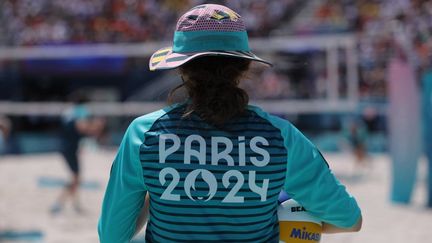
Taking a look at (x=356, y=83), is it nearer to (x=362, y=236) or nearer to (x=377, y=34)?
(x=377, y=34)

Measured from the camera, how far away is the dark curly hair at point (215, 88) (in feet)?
4.84

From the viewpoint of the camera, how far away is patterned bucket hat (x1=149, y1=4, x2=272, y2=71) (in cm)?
149

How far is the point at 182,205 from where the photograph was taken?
1.47 meters

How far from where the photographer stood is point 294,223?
5.23 ft

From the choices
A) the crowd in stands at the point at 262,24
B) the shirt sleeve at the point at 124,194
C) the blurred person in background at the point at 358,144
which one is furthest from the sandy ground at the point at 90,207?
the shirt sleeve at the point at 124,194

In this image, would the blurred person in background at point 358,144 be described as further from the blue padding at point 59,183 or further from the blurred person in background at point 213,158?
the blurred person in background at point 213,158

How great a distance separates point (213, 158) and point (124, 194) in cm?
23

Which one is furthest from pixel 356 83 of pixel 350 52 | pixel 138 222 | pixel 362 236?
pixel 138 222

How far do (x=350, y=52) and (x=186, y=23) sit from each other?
39.3ft

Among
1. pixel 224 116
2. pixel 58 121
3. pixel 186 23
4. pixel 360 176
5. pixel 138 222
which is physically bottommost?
pixel 58 121

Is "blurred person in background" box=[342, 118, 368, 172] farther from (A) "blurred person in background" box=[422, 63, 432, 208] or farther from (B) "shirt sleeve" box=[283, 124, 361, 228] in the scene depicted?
(B) "shirt sleeve" box=[283, 124, 361, 228]

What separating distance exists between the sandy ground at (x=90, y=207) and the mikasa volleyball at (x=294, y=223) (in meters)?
4.30

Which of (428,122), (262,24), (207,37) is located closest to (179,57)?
(207,37)

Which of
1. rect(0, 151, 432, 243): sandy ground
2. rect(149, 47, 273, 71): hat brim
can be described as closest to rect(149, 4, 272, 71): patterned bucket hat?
rect(149, 47, 273, 71): hat brim
